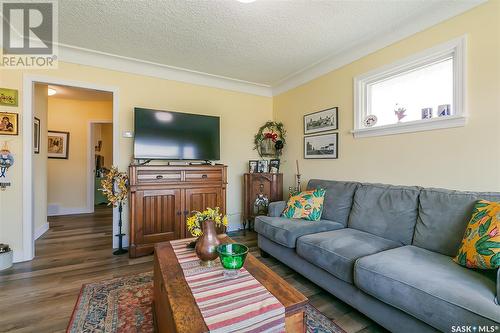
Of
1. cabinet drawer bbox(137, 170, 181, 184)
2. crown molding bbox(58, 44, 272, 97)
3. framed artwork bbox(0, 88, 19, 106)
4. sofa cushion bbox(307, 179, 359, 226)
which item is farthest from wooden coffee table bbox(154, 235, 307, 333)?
crown molding bbox(58, 44, 272, 97)

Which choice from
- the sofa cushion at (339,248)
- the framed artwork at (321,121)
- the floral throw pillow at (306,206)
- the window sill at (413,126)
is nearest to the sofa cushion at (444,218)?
the sofa cushion at (339,248)

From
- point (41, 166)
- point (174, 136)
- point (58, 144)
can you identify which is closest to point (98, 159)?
point (58, 144)

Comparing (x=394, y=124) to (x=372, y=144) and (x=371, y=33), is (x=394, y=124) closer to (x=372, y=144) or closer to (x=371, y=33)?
(x=372, y=144)

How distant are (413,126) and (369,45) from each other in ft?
3.57

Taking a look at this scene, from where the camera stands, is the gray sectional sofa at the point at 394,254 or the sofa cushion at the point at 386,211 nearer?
the gray sectional sofa at the point at 394,254

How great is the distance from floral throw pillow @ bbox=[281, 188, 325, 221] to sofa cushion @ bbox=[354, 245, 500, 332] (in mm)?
952

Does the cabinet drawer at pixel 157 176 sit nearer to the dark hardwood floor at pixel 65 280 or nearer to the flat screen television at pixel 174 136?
the flat screen television at pixel 174 136

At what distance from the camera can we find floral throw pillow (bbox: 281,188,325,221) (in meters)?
2.55

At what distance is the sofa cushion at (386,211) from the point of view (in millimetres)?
1942

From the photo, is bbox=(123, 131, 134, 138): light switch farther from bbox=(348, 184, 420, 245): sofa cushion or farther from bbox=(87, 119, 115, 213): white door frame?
bbox=(348, 184, 420, 245): sofa cushion

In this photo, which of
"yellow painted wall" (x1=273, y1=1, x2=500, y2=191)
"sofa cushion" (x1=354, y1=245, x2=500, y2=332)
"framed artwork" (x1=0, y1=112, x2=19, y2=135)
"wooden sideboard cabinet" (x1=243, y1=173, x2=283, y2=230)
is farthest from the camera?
"wooden sideboard cabinet" (x1=243, y1=173, x2=283, y2=230)

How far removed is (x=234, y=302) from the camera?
3.43 feet

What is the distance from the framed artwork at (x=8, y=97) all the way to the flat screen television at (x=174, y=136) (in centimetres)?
121

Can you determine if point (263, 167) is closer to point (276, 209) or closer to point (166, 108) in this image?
point (276, 209)
